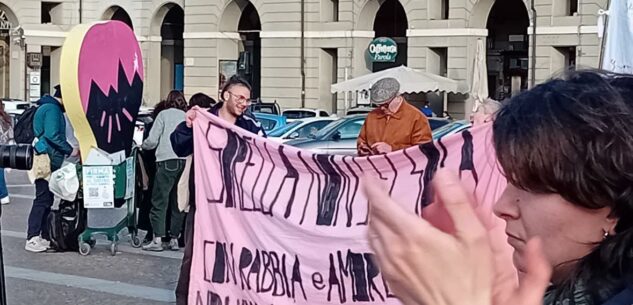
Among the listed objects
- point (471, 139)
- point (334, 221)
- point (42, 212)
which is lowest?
point (42, 212)

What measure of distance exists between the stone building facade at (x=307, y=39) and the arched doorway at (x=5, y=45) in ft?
0.23

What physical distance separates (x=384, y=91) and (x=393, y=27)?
1705 inches

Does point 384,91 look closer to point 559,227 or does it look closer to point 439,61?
point 559,227

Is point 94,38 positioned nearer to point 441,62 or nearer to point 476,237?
point 476,237

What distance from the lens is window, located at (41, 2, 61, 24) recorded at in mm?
59312

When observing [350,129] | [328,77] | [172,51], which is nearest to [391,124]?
[350,129]

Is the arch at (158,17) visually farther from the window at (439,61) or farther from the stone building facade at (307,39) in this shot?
the window at (439,61)

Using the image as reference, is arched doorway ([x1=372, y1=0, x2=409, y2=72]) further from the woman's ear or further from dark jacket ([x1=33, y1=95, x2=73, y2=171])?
the woman's ear

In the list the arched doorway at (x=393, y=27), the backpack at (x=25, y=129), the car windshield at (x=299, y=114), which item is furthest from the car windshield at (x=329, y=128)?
the arched doorway at (x=393, y=27)

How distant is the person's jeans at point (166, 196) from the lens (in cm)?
1217

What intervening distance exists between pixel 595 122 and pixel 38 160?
10.4 meters

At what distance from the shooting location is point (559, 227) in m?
2.10

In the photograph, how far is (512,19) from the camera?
4828cm

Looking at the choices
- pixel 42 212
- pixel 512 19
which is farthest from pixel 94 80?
pixel 512 19
